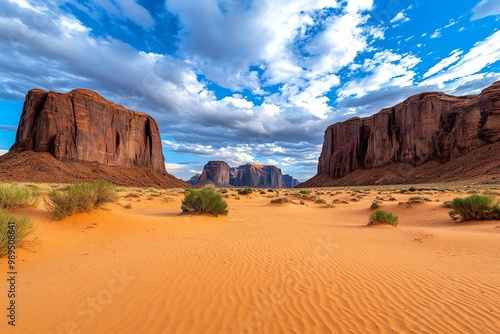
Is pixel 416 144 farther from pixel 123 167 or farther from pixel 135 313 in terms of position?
pixel 123 167

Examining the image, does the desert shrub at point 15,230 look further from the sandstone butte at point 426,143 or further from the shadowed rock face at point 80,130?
the shadowed rock face at point 80,130

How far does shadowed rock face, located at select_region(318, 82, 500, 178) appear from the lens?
5172cm

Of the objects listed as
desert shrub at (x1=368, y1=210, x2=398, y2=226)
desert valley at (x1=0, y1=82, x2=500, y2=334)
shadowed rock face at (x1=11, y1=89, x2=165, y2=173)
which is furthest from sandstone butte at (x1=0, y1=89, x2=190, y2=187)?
desert shrub at (x1=368, y1=210, x2=398, y2=226)

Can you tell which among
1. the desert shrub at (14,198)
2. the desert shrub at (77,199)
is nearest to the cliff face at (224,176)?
the desert shrub at (77,199)

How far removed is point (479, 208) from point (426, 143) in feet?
200

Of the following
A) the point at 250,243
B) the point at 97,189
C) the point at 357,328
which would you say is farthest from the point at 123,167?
the point at 357,328

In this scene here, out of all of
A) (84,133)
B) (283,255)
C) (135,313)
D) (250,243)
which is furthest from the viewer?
(84,133)

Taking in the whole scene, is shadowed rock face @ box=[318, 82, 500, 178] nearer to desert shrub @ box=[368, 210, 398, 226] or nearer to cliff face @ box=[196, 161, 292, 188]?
desert shrub @ box=[368, 210, 398, 226]

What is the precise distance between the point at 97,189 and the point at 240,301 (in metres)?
7.95

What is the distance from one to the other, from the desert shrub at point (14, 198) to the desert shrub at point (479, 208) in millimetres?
18170

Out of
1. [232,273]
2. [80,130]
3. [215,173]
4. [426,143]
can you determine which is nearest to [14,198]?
[232,273]

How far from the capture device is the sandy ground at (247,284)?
3092mm

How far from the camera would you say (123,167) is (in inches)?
2776

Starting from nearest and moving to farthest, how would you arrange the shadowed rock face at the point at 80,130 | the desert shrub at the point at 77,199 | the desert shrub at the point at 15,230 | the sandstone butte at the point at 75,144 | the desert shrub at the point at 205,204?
the desert shrub at the point at 15,230 → the desert shrub at the point at 77,199 → the desert shrub at the point at 205,204 → the sandstone butte at the point at 75,144 → the shadowed rock face at the point at 80,130
